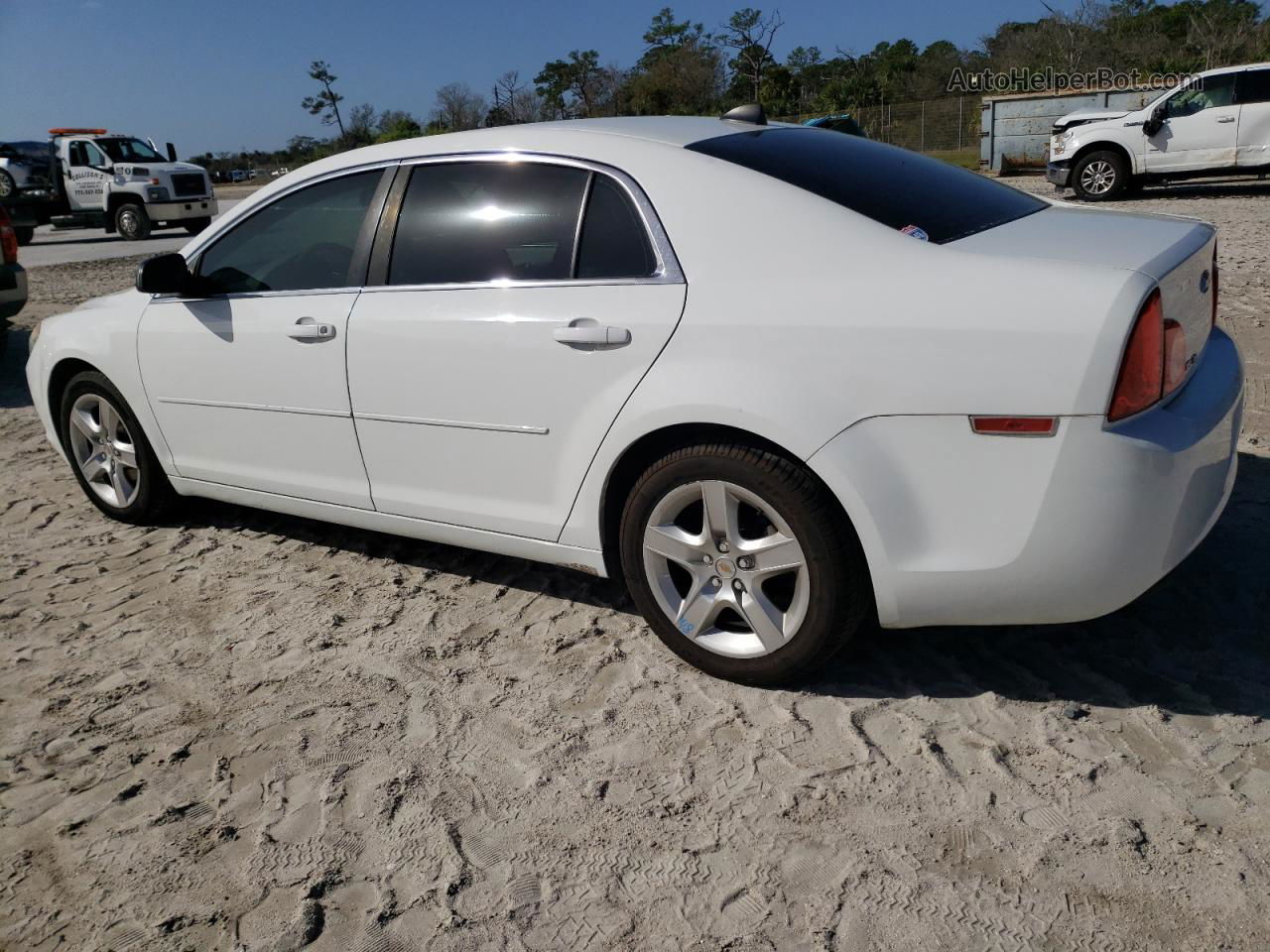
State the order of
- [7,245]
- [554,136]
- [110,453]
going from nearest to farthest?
[554,136], [110,453], [7,245]

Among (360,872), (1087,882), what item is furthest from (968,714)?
(360,872)

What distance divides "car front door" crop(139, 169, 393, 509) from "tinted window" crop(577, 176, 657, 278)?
3.04 ft

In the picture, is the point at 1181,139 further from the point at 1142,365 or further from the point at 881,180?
the point at 1142,365

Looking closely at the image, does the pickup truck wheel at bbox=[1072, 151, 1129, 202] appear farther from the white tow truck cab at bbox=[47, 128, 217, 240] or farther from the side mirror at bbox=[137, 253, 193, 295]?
the white tow truck cab at bbox=[47, 128, 217, 240]

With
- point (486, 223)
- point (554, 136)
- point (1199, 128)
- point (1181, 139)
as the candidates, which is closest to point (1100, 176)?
point (1181, 139)

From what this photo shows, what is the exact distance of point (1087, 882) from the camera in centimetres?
223

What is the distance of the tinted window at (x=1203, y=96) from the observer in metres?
14.9

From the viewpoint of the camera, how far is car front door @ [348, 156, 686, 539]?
3045mm

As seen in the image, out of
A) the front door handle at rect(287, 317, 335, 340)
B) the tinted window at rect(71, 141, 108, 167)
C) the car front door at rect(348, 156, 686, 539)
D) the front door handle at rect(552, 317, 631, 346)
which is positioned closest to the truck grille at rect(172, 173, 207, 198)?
the tinted window at rect(71, 141, 108, 167)

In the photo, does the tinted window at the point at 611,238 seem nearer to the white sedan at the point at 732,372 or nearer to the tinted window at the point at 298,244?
the white sedan at the point at 732,372

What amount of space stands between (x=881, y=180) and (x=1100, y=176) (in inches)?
564

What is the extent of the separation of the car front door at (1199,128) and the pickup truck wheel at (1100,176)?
0.48m

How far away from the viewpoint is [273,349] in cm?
382

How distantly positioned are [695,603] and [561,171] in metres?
1.40
